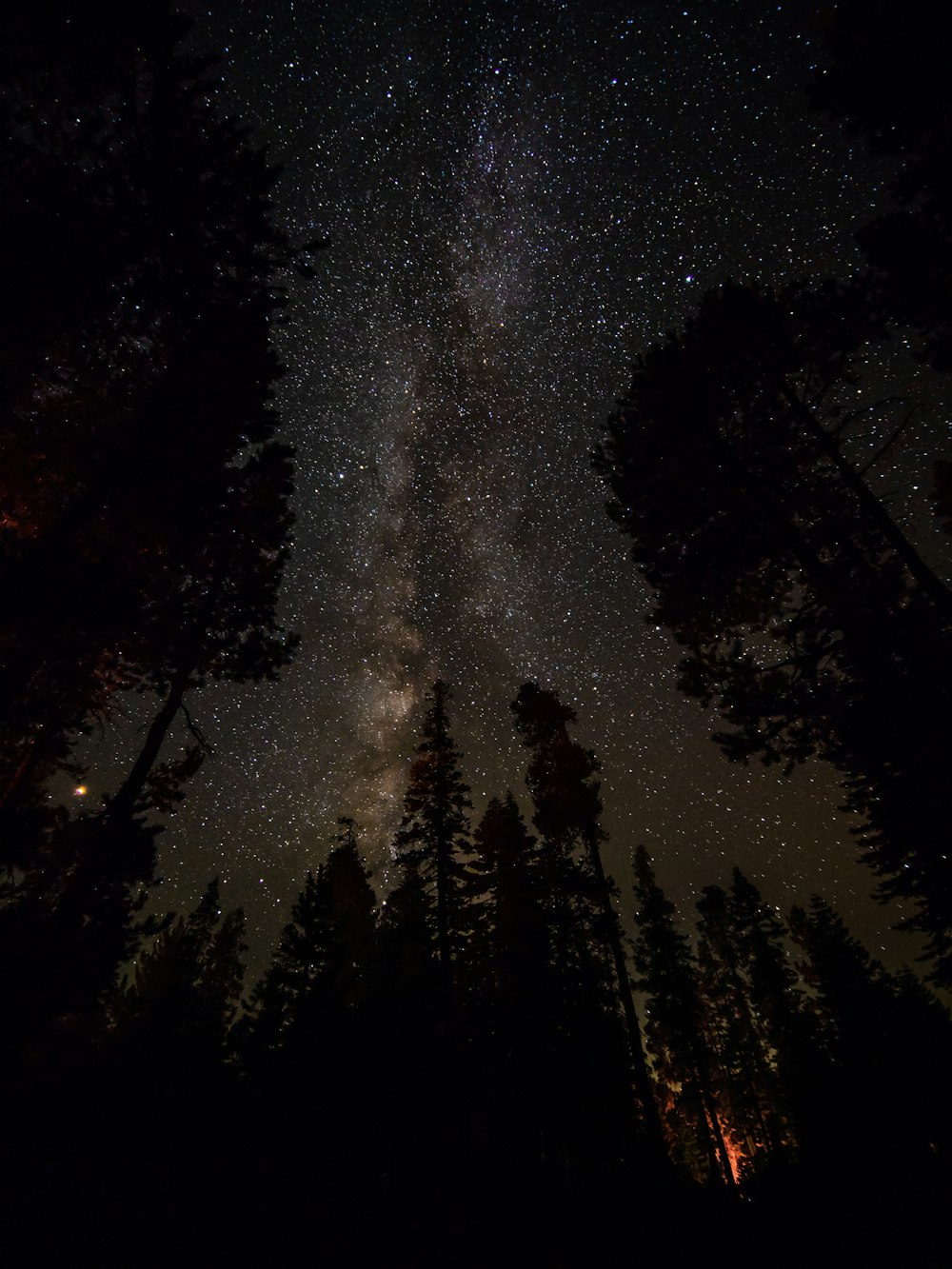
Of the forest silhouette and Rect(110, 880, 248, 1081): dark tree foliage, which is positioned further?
Rect(110, 880, 248, 1081): dark tree foliage

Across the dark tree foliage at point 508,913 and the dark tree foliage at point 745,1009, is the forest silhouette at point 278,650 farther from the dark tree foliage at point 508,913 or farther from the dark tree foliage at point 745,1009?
the dark tree foliage at point 745,1009

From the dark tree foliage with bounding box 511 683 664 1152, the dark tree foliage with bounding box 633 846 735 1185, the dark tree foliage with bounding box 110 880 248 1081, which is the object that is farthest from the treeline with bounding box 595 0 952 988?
the dark tree foliage with bounding box 633 846 735 1185

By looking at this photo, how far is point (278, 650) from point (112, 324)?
6940 millimetres

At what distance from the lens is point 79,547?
706cm

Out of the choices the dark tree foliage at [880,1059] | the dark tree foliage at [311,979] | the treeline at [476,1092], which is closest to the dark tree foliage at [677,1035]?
the treeline at [476,1092]

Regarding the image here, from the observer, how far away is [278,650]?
40.5ft

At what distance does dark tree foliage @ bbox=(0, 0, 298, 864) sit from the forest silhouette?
0.13ft

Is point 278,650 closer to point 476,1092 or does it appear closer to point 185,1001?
point 476,1092

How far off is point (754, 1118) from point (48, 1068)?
45.5 metres

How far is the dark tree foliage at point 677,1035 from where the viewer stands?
27.5 meters

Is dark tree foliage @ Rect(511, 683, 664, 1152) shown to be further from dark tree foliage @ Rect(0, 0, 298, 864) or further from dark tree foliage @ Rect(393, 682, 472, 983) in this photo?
dark tree foliage @ Rect(0, 0, 298, 864)

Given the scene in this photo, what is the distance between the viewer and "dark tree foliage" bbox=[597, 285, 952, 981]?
728cm

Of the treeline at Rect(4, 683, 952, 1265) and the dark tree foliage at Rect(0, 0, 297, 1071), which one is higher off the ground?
the dark tree foliage at Rect(0, 0, 297, 1071)

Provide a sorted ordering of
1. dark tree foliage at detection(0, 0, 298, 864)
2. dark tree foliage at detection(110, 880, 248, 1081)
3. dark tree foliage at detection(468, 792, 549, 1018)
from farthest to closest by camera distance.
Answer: dark tree foliage at detection(468, 792, 549, 1018)
dark tree foliage at detection(110, 880, 248, 1081)
dark tree foliage at detection(0, 0, 298, 864)
